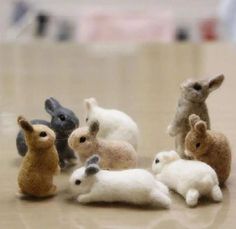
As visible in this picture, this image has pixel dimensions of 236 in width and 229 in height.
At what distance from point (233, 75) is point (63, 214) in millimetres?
729

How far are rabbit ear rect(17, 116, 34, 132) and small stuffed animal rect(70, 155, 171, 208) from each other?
0.06 metres

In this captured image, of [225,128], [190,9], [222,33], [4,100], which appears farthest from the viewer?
[190,9]

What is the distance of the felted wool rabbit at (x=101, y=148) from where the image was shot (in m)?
0.58

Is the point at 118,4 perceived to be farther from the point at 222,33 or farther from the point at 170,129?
the point at 170,129

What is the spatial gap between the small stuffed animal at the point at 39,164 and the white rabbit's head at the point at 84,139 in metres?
0.03

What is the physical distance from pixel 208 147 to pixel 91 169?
0.12m

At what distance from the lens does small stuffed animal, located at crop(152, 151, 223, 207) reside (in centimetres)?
55

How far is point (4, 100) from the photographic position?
3.30 feet

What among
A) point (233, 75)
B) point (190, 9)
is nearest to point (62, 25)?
point (190, 9)

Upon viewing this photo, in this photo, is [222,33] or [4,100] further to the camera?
[222,33]

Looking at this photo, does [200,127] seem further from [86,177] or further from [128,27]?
[128,27]

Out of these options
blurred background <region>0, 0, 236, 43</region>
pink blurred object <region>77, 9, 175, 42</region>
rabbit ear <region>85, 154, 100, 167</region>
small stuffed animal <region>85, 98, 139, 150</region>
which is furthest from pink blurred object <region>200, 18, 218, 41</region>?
rabbit ear <region>85, 154, 100, 167</region>

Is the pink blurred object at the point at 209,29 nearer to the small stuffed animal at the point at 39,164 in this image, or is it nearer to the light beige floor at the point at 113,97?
the light beige floor at the point at 113,97

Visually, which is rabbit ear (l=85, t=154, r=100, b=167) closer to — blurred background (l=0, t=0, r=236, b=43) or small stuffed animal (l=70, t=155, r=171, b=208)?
small stuffed animal (l=70, t=155, r=171, b=208)
